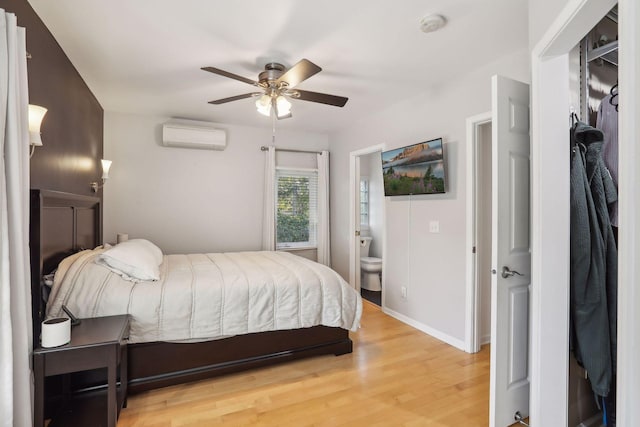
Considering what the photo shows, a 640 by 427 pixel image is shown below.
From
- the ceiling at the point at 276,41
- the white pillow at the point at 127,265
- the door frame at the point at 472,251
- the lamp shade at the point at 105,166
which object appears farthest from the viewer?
the lamp shade at the point at 105,166

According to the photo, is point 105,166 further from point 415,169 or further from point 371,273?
point 371,273

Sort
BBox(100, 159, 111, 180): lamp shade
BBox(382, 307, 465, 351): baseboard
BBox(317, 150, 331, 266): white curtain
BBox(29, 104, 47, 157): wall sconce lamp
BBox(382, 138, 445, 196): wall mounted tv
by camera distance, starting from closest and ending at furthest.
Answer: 1. BBox(29, 104, 47, 157): wall sconce lamp
2. BBox(382, 307, 465, 351): baseboard
3. BBox(382, 138, 445, 196): wall mounted tv
4. BBox(100, 159, 111, 180): lamp shade
5. BBox(317, 150, 331, 266): white curtain

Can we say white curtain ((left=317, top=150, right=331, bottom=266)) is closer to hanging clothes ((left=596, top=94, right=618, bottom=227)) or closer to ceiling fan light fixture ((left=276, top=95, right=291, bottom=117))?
ceiling fan light fixture ((left=276, top=95, right=291, bottom=117))

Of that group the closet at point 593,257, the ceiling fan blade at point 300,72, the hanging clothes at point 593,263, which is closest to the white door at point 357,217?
the ceiling fan blade at point 300,72

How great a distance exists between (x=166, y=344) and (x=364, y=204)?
13.2 feet

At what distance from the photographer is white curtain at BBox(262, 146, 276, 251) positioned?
461 cm

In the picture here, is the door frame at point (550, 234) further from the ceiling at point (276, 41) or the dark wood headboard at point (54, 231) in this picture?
the dark wood headboard at point (54, 231)

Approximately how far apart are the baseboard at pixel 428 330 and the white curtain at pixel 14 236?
3.03m

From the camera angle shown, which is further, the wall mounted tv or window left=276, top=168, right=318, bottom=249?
window left=276, top=168, right=318, bottom=249

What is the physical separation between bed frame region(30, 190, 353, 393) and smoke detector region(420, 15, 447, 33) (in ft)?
7.86

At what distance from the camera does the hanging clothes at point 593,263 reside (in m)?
1.57

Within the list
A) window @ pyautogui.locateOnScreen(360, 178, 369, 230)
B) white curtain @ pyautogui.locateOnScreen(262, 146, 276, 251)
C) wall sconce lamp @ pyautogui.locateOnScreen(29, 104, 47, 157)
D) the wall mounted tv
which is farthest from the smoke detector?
window @ pyautogui.locateOnScreen(360, 178, 369, 230)

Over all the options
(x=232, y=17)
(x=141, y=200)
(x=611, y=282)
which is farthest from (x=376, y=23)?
(x=141, y=200)

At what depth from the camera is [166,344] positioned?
2240mm
